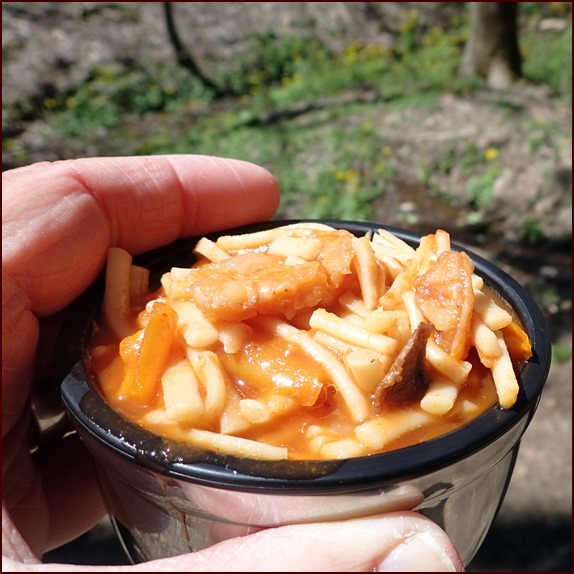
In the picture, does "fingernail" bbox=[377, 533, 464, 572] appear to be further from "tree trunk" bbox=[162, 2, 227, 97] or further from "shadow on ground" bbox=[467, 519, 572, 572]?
"tree trunk" bbox=[162, 2, 227, 97]

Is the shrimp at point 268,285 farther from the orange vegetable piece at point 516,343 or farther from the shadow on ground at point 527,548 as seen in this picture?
the shadow on ground at point 527,548

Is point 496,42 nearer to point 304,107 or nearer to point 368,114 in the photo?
point 368,114

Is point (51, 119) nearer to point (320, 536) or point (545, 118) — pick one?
point (545, 118)

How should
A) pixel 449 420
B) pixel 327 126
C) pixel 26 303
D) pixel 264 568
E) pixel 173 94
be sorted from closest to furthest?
pixel 264 568 < pixel 449 420 < pixel 26 303 < pixel 327 126 < pixel 173 94

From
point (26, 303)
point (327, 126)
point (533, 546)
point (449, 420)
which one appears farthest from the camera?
point (327, 126)

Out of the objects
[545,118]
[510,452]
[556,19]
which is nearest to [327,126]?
[545,118]

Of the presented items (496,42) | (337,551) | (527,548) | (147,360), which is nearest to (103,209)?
(147,360)
